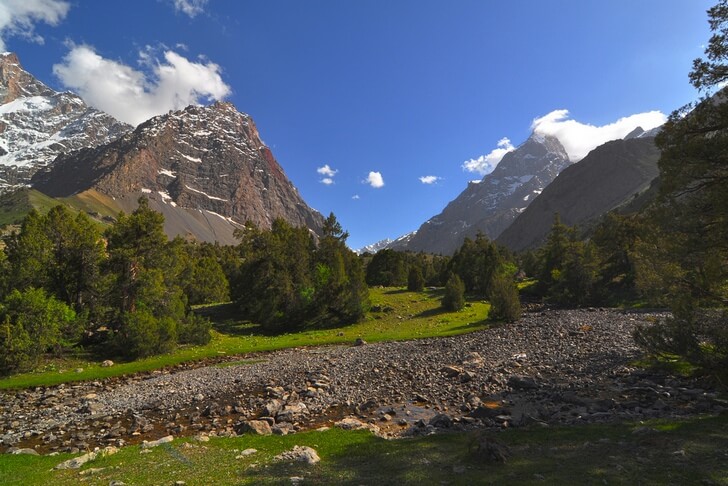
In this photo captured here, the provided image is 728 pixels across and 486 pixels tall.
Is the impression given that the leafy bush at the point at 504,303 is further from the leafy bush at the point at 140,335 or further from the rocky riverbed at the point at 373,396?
the leafy bush at the point at 140,335

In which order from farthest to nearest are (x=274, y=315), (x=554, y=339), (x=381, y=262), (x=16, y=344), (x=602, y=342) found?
(x=381, y=262)
(x=274, y=315)
(x=554, y=339)
(x=602, y=342)
(x=16, y=344)

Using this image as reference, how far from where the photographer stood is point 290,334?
53219 millimetres

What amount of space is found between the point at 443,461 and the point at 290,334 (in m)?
43.0

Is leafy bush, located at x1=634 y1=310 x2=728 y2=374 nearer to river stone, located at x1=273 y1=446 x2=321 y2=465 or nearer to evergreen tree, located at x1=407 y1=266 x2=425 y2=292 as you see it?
river stone, located at x1=273 y1=446 x2=321 y2=465

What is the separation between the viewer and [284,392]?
25250mm

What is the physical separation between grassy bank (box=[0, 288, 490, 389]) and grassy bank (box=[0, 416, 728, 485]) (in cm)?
2108

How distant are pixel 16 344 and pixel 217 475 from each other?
30742 millimetres

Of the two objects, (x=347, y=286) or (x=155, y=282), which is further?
(x=347, y=286)

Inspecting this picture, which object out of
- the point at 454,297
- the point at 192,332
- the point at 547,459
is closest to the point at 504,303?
the point at 454,297

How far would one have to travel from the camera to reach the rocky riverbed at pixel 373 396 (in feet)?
60.8

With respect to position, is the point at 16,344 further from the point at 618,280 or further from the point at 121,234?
the point at 618,280

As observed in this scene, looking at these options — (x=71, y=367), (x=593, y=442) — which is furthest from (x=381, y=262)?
(x=593, y=442)

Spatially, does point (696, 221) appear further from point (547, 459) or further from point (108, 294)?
point (108, 294)

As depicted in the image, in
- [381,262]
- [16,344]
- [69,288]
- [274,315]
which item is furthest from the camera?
[381,262]
